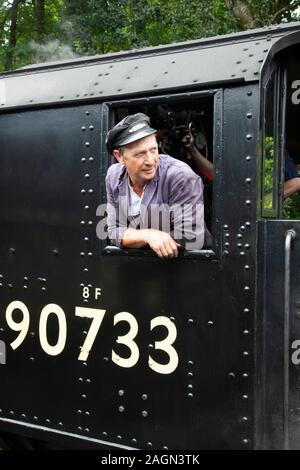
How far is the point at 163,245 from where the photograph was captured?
10.5 feet

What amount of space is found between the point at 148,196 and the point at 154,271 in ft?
1.30

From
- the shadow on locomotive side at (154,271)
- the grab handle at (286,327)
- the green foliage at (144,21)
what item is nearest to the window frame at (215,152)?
the shadow on locomotive side at (154,271)

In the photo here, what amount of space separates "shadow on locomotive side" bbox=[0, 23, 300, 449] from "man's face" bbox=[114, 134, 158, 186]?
199 millimetres

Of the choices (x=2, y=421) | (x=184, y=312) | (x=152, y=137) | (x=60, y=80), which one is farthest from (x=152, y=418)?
(x=60, y=80)

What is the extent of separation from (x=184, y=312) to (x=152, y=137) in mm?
908

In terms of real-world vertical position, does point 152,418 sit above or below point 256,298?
below

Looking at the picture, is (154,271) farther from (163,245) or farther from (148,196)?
(148,196)

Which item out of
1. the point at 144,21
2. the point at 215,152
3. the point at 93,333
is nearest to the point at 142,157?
the point at 215,152

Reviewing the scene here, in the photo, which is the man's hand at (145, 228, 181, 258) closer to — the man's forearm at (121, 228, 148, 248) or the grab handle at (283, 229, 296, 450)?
the man's forearm at (121, 228, 148, 248)

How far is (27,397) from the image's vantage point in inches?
153

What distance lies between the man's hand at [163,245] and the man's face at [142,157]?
33 centimetres

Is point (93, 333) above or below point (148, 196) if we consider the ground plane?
below

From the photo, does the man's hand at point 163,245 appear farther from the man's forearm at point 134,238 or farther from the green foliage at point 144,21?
the green foliage at point 144,21
